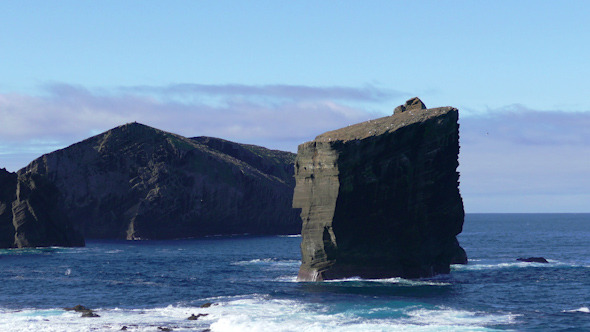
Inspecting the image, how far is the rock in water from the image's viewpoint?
64.0 m

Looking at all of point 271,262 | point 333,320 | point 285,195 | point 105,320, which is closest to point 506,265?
point 271,262

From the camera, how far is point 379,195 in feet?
211

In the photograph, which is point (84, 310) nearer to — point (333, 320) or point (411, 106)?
point (333, 320)

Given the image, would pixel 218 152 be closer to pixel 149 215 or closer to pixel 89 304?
pixel 149 215

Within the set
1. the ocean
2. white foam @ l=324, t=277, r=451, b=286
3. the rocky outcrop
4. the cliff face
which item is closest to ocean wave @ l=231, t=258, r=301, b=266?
the ocean

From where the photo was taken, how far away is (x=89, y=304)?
57.1m

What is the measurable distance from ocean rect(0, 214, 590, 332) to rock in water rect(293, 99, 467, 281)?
2.05 meters

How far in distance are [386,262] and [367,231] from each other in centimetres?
340

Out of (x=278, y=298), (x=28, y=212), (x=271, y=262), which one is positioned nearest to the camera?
(x=278, y=298)

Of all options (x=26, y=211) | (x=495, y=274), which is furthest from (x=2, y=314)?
(x=26, y=211)

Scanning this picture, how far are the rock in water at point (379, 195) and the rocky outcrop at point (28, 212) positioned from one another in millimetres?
69066

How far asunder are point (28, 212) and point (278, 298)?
75.8m

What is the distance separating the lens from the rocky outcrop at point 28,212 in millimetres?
121500

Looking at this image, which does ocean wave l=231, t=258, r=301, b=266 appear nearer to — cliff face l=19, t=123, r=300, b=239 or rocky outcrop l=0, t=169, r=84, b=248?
rocky outcrop l=0, t=169, r=84, b=248
